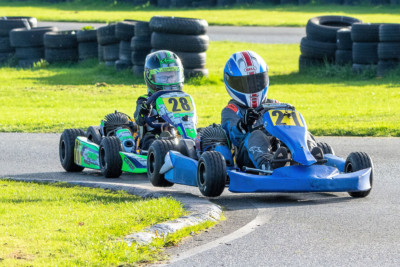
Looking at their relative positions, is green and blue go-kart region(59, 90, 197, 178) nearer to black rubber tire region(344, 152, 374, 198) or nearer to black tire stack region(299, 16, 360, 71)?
black rubber tire region(344, 152, 374, 198)

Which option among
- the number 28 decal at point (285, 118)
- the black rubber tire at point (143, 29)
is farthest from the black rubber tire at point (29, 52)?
the number 28 decal at point (285, 118)

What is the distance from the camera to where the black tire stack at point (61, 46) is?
779 inches

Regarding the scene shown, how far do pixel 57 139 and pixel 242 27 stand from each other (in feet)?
56.9

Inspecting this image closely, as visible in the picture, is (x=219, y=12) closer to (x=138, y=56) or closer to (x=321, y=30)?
(x=321, y=30)

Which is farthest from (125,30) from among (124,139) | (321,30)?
(124,139)

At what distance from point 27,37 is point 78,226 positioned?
49.5 feet

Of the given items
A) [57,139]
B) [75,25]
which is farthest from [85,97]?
[75,25]

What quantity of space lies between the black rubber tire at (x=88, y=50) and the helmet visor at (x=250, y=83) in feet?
42.5

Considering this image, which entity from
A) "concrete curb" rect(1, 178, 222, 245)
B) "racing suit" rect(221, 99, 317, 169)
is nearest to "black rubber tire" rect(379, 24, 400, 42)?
"racing suit" rect(221, 99, 317, 169)

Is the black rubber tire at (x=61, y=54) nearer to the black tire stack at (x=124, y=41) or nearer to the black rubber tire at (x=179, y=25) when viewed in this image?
the black tire stack at (x=124, y=41)

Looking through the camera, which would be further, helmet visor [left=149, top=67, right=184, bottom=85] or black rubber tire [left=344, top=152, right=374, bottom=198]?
helmet visor [left=149, top=67, right=184, bottom=85]

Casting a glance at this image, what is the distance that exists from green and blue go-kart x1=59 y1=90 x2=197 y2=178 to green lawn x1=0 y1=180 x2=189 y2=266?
3.45 feet

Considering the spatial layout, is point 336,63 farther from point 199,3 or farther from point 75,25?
point 199,3

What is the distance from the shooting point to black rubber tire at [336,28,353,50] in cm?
1684
